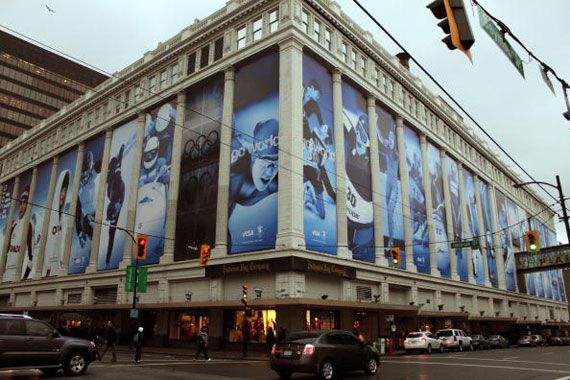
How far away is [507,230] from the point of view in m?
77.0

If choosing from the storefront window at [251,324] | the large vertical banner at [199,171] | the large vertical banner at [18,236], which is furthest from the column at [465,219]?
the large vertical banner at [18,236]

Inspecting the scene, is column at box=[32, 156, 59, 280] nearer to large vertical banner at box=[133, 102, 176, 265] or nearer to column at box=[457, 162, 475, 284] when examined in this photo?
large vertical banner at box=[133, 102, 176, 265]

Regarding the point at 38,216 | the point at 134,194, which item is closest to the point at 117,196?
the point at 134,194

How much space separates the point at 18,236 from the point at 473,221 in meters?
64.9

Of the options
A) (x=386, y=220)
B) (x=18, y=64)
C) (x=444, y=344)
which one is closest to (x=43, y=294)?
(x=386, y=220)

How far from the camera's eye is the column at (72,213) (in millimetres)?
54938

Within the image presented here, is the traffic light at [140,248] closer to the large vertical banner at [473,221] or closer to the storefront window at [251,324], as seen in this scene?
the storefront window at [251,324]

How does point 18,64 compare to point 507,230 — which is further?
point 18,64

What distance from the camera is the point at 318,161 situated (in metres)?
37.2

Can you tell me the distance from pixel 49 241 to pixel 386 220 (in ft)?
140

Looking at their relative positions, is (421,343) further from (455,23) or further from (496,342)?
(455,23)

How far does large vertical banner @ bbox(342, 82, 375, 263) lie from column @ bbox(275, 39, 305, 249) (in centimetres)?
628

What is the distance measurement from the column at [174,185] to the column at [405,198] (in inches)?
885

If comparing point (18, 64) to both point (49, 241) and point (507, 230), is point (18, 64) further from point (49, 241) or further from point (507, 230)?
point (507, 230)
